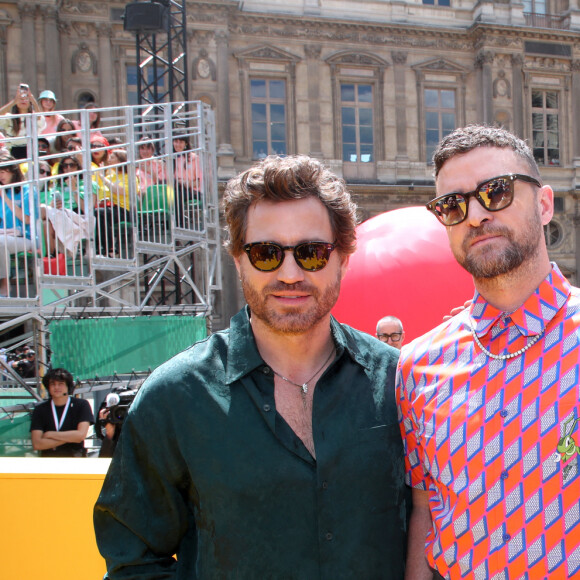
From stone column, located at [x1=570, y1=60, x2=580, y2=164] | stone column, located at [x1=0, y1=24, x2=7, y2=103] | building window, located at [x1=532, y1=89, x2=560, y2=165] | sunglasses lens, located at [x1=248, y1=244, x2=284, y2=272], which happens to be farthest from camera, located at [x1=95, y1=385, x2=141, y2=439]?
stone column, located at [x1=570, y1=60, x2=580, y2=164]

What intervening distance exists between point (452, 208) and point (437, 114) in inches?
812

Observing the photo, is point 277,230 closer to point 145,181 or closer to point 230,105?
point 145,181

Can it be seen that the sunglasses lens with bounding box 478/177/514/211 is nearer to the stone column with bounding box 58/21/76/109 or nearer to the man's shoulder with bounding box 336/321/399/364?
the man's shoulder with bounding box 336/321/399/364

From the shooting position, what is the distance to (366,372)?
68.8 inches

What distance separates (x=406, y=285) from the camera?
5816 millimetres

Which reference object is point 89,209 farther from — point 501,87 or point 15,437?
point 501,87

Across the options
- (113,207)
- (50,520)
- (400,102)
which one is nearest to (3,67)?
(400,102)

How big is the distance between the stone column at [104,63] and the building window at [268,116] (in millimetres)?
4277

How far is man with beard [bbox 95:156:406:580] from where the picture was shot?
154cm

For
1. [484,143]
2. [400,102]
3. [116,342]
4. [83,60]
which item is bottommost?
[116,342]

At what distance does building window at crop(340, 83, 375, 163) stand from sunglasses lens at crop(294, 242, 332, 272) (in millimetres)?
18907

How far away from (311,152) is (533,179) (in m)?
18.2

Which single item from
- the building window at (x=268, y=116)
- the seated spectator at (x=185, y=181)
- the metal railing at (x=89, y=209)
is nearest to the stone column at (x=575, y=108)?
the building window at (x=268, y=116)

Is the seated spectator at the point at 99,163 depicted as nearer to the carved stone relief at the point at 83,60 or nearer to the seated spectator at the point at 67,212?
the seated spectator at the point at 67,212
